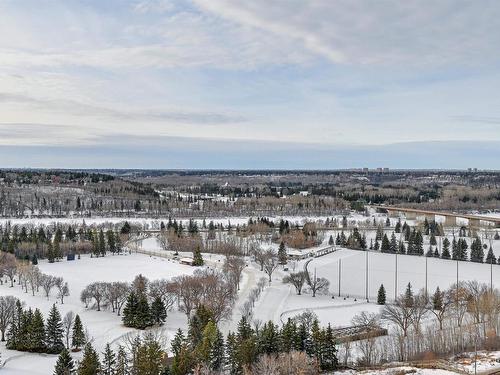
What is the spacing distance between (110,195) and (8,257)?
273ft

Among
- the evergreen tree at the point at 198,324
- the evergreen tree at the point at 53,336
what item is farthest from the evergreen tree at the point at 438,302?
the evergreen tree at the point at 53,336

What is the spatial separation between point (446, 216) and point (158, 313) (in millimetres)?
70804

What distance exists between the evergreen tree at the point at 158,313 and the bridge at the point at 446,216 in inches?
2669

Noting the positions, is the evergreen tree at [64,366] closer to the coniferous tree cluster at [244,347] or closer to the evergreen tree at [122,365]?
the evergreen tree at [122,365]

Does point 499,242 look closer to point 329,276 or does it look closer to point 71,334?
point 329,276

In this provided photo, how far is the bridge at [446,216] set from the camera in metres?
89.4

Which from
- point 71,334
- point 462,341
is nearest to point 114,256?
point 71,334

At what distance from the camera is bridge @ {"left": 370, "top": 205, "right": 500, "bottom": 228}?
8944cm

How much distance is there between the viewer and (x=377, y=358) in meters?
28.8

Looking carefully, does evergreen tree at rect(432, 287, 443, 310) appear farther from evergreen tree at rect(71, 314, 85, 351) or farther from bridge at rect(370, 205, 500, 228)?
bridge at rect(370, 205, 500, 228)

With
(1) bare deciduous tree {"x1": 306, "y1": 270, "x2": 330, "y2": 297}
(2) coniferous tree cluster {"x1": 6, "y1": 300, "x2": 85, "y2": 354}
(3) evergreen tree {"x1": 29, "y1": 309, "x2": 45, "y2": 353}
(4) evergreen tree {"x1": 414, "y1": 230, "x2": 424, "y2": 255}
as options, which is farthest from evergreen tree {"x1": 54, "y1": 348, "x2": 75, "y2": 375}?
(4) evergreen tree {"x1": 414, "y1": 230, "x2": 424, "y2": 255}

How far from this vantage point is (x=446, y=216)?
9119cm

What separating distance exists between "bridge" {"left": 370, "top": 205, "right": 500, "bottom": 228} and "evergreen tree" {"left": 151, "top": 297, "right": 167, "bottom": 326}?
6780 cm

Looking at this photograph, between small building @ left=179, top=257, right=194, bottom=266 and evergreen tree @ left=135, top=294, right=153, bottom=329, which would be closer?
evergreen tree @ left=135, top=294, right=153, bottom=329
